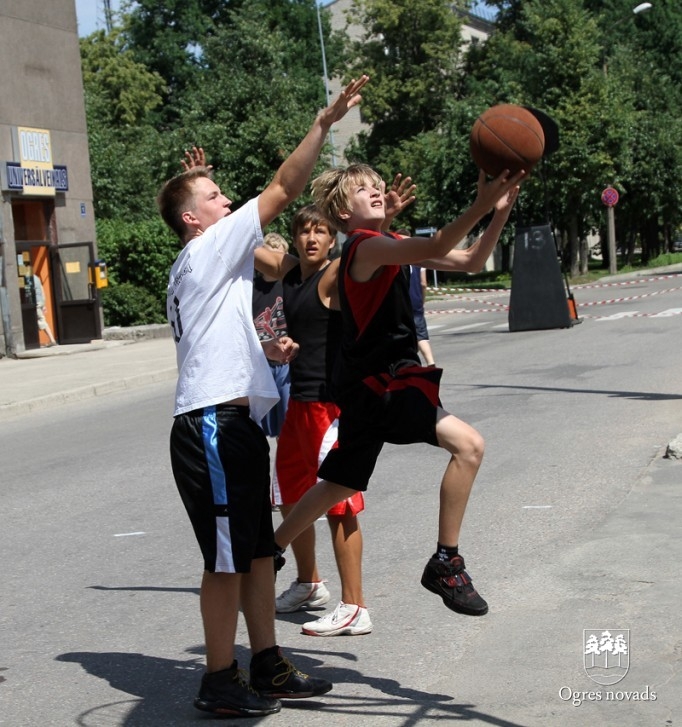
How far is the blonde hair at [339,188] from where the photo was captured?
4559mm

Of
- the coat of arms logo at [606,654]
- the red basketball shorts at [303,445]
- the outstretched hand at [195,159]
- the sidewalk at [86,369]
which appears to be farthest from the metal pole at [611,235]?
the coat of arms logo at [606,654]

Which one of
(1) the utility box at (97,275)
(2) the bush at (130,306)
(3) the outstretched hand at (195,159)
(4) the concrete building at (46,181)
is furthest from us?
(2) the bush at (130,306)

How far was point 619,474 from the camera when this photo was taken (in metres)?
8.01

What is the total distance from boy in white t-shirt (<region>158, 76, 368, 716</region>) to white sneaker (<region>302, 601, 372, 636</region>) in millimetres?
703

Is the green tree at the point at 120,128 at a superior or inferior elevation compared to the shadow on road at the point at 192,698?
superior

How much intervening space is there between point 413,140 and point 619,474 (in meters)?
53.9

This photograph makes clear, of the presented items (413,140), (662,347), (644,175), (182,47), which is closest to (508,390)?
(662,347)

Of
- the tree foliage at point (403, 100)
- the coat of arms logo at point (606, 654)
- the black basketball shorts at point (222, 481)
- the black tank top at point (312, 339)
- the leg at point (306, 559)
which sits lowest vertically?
the coat of arms logo at point (606, 654)

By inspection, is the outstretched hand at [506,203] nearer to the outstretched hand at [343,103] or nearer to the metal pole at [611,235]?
the outstretched hand at [343,103]

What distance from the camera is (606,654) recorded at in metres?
4.39

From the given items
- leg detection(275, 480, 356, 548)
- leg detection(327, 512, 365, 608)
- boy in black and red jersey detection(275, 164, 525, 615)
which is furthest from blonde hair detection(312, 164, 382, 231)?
leg detection(327, 512, 365, 608)

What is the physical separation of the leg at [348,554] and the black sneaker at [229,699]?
36.1 inches

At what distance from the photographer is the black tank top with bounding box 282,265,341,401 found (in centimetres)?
528

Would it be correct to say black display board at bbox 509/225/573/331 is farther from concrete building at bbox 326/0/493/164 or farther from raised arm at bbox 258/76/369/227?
concrete building at bbox 326/0/493/164
